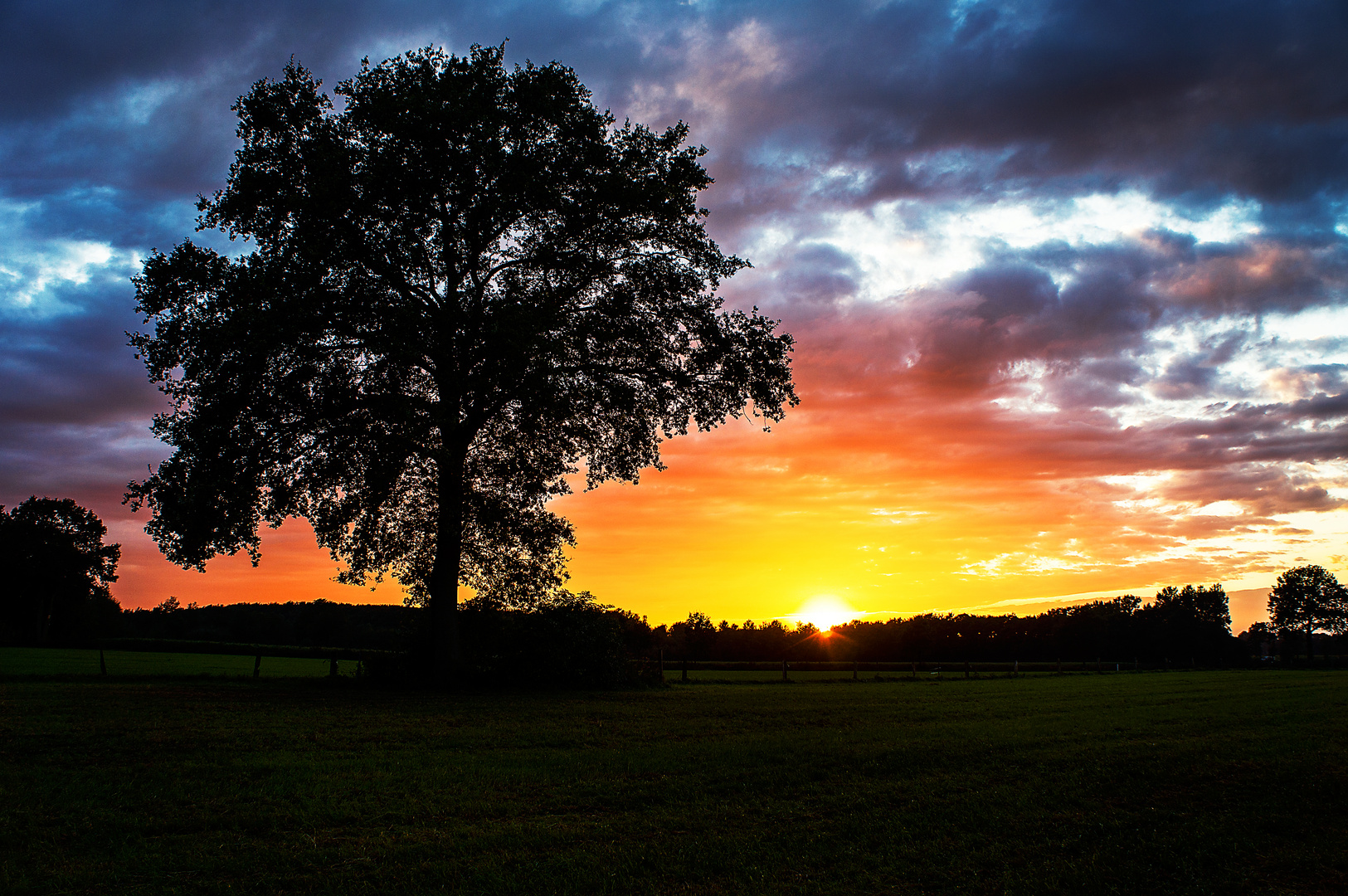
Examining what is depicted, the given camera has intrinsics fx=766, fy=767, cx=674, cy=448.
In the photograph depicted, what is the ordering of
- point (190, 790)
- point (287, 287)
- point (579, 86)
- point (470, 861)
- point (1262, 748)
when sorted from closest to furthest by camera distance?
1. point (470, 861)
2. point (190, 790)
3. point (1262, 748)
4. point (287, 287)
5. point (579, 86)

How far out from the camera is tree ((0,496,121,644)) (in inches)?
3201

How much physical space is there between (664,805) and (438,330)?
16.7 meters

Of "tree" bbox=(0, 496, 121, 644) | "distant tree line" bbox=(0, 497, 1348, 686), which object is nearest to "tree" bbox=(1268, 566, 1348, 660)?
"distant tree line" bbox=(0, 497, 1348, 686)

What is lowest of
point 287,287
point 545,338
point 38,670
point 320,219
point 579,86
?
point 38,670

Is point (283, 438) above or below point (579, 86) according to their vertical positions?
below

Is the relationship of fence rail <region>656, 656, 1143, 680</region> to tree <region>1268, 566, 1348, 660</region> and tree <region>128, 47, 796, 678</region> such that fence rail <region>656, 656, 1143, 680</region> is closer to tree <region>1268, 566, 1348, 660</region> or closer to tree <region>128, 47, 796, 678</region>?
tree <region>128, 47, 796, 678</region>

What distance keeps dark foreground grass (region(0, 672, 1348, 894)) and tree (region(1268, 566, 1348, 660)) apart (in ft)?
466

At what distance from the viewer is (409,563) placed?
26953 mm

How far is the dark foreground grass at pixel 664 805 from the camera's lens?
755 cm

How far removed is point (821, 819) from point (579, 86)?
951 inches

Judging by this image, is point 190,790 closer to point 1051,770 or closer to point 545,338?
point 1051,770

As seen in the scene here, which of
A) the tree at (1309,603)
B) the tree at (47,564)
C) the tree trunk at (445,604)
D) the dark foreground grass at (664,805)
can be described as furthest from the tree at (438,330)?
the tree at (1309,603)

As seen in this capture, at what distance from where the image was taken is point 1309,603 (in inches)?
5012

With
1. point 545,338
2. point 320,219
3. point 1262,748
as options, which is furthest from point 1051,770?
point 320,219
